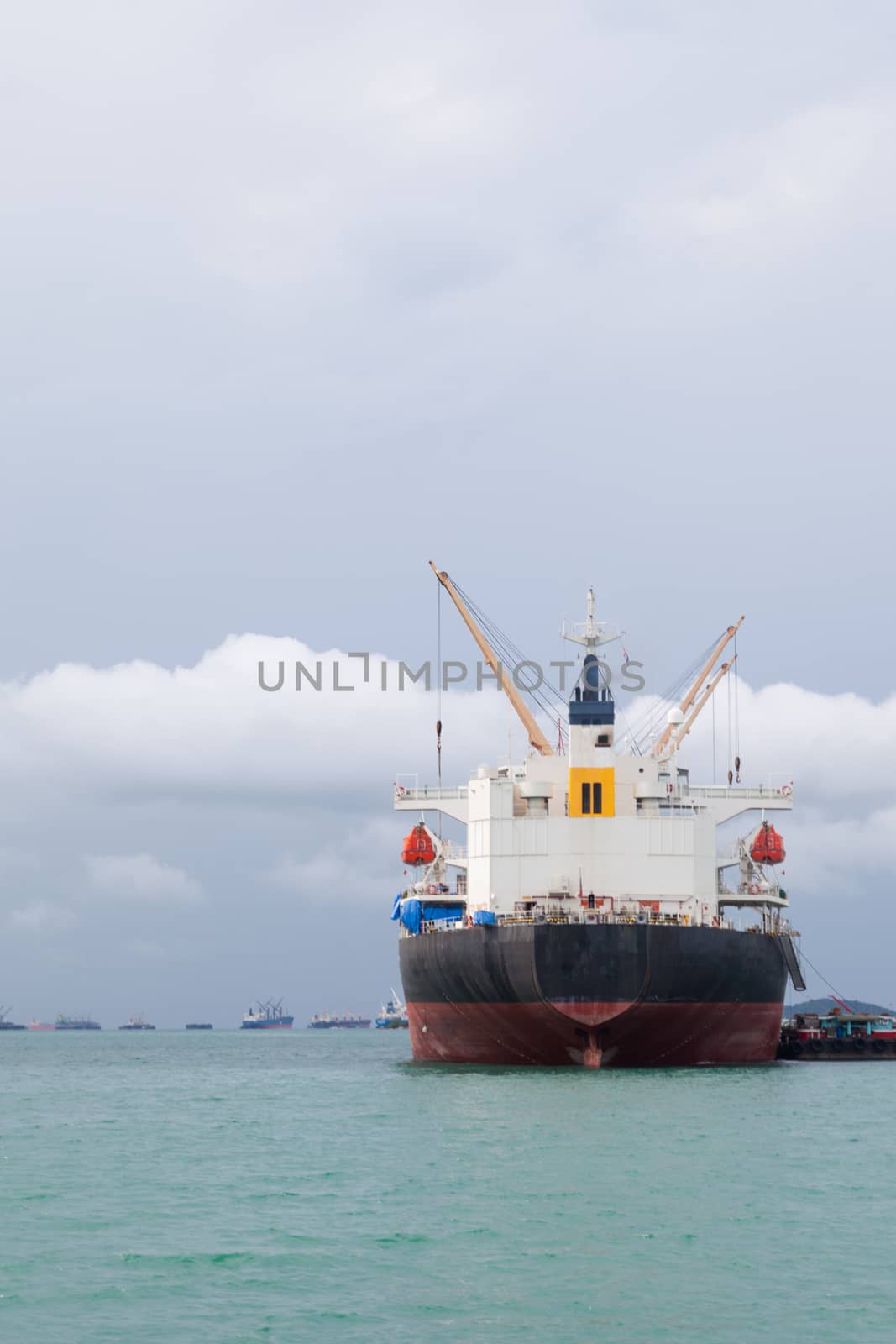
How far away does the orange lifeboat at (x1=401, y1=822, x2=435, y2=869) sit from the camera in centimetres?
6806

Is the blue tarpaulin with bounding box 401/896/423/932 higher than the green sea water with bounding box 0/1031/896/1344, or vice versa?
the blue tarpaulin with bounding box 401/896/423/932

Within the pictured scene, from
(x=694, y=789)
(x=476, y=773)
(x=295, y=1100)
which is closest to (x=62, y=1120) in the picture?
(x=295, y=1100)

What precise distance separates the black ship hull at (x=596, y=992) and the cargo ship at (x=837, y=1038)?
19651 millimetres

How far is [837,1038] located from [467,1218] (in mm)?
54246

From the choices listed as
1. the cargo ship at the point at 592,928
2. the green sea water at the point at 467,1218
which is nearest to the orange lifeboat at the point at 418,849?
the cargo ship at the point at 592,928

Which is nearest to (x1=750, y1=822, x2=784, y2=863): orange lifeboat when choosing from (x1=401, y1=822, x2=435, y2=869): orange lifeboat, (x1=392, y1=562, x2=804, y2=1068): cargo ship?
(x1=392, y1=562, x2=804, y2=1068): cargo ship

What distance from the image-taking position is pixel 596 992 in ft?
167

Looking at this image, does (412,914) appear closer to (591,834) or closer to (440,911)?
(440,911)

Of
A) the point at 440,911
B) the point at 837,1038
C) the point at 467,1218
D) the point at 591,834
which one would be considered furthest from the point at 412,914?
the point at 467,1218

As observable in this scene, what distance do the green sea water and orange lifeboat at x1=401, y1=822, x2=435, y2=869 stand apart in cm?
1742

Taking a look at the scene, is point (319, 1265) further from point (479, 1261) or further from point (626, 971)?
point (626, 971)

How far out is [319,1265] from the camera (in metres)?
25.2

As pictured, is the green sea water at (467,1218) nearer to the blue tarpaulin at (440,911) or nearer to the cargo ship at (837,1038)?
the blue tarpaulin at (440,911)

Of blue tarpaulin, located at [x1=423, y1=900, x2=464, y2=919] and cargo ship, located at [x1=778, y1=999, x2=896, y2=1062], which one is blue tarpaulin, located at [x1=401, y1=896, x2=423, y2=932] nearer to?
blue tarpaulin, located at [x1=423, y1=900, x2=464, y2=919]
